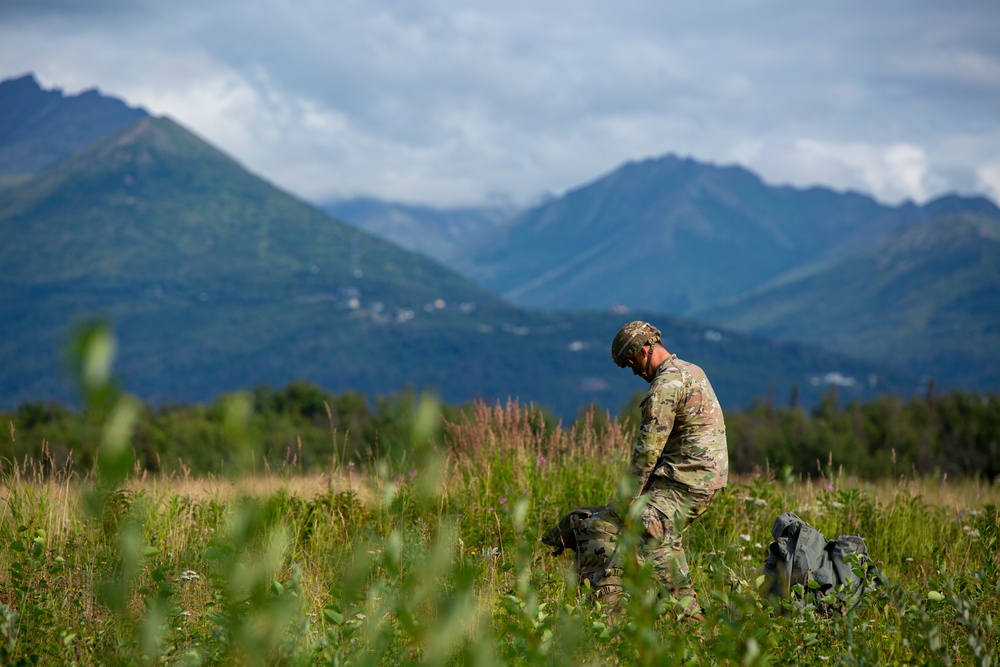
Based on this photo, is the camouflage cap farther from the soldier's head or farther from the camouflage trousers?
the camouflage trousers

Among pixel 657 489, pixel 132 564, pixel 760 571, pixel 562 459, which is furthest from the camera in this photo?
pixel 562 459

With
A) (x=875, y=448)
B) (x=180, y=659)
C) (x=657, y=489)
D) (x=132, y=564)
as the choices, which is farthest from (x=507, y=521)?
(x=875, y=448)

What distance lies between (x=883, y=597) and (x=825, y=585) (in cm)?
127

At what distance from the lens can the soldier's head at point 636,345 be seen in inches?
218

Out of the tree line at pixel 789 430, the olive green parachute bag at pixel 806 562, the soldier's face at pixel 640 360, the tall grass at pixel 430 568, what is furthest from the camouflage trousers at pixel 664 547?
the tree line at pixel 789 430

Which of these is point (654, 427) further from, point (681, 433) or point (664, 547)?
point (664, 547)

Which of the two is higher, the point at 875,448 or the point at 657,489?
the point at 657,489

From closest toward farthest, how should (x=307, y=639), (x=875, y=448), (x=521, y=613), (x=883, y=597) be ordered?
1. (x=521, y=613)
2. (x=307, y=639)
3. (x=883, y=597)
4. (x=875, y=448)

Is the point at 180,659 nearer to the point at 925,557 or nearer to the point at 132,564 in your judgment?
the point at 132,564

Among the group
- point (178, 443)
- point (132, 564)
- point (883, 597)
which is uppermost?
point (132, 564)

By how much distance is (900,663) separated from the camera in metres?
4.39

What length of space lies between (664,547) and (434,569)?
155 inches

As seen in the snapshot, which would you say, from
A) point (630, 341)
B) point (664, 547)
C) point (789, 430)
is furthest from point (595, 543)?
point (789, 430)

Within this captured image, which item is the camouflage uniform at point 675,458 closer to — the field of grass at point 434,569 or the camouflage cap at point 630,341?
the camouflage cap at point 630,341
